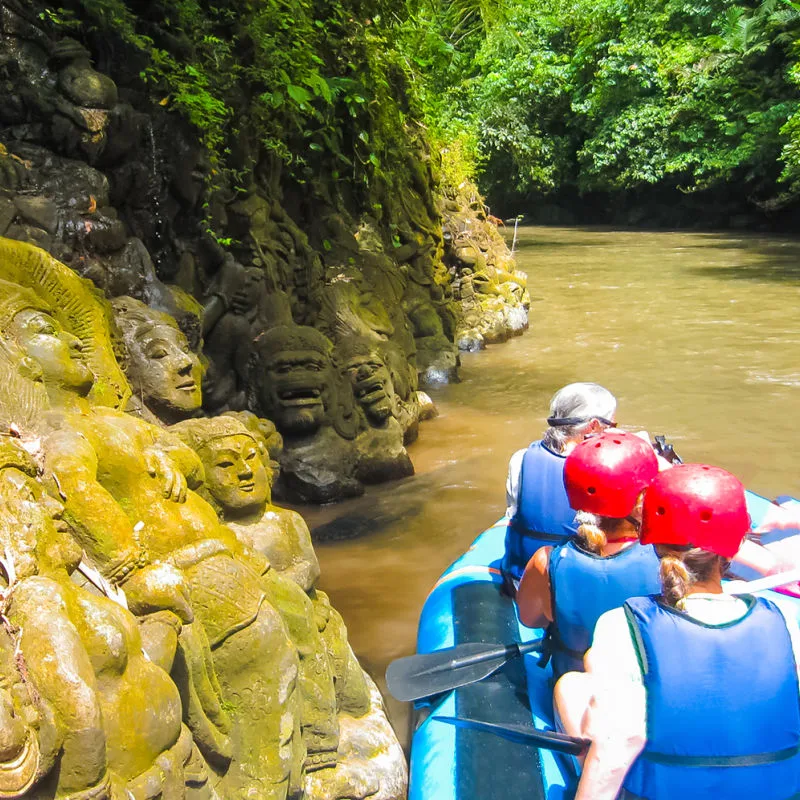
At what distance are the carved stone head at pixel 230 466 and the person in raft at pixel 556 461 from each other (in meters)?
1.09

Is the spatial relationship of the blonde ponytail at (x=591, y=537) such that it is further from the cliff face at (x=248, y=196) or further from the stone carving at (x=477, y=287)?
the stone carving at (x=477, y=287)

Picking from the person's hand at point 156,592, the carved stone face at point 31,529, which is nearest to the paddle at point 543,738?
the person's hand at point 156,592

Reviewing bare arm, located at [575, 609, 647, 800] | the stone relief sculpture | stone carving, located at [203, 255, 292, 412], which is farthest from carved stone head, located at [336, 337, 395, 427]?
bare arm, located at [575, 609, 647, 800]

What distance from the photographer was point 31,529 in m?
2.12

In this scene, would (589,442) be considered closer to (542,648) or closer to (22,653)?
(542,648)

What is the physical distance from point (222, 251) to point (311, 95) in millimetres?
2224

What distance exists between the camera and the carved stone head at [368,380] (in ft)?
21.4

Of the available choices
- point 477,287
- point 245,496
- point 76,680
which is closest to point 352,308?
point 245,496

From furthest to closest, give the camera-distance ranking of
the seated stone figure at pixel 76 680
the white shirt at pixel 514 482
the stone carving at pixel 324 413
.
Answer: the stone carving at pixel 324 413, the white shirt at pixel 514 482, the seated stone figure at pixel 76 680

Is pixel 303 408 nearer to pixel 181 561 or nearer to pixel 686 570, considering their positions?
pixel 181 561

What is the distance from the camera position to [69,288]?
326 cm

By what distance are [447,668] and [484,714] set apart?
0.23 metres

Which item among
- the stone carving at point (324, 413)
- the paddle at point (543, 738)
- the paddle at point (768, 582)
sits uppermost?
the paddle at point (768, 582)

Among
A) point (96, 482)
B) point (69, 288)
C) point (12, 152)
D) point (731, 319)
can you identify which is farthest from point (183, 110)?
point (731, 319)
